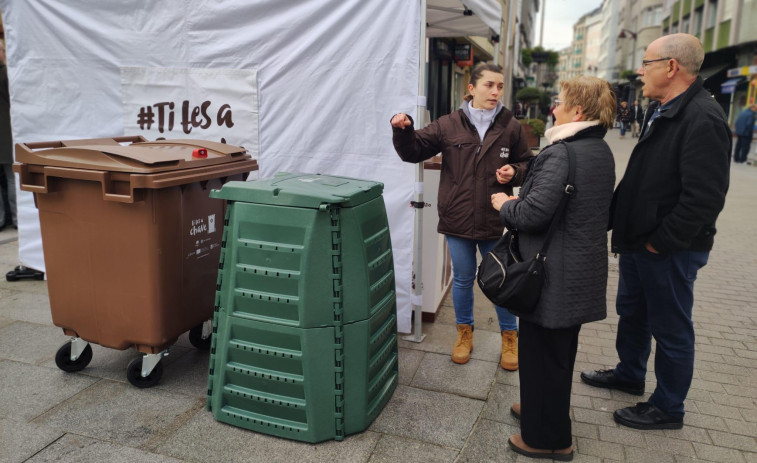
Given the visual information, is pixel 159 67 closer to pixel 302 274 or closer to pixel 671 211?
pixel 302 274

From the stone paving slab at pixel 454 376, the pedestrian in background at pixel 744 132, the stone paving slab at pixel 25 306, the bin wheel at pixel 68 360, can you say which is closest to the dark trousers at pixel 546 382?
the stone paving slab at pixel 454 376

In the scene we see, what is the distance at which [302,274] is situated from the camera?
8.66ft

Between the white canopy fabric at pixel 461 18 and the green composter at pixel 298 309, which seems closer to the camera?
the green composter at pixel 298 309

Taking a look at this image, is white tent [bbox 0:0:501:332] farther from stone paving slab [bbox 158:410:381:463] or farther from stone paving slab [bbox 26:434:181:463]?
stone paving slab [bbox 26:434:181:463]

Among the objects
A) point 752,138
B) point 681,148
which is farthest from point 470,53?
point 681,148

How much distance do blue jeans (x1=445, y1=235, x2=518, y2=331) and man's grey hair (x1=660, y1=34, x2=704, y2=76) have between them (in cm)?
143

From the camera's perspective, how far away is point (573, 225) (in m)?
2.50

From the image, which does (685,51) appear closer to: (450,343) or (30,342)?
(450,343)

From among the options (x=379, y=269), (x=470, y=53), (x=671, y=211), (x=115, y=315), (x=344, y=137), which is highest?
(x=470, y=53)

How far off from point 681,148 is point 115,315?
3.07 meters

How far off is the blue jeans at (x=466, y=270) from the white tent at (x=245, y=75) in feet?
1.61

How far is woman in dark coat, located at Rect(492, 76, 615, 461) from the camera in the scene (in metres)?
2.47

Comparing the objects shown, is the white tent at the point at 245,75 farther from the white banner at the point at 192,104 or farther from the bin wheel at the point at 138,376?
the bin wheel at the point at 138,376

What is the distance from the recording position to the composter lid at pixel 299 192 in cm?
261
